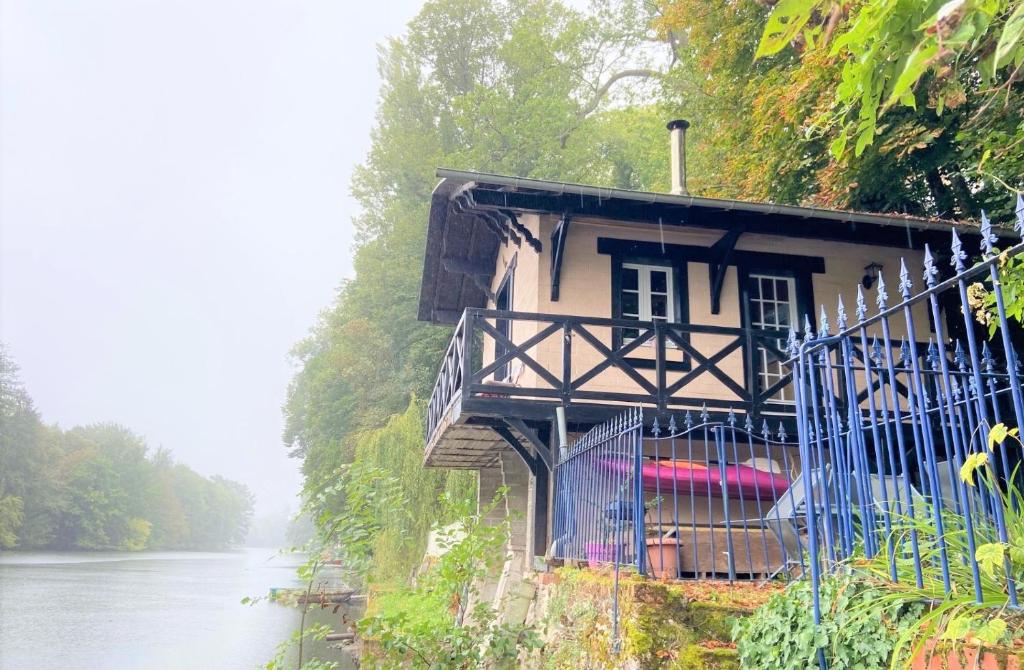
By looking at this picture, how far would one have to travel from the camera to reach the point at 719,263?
10.0 metres

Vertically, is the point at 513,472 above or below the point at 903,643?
above

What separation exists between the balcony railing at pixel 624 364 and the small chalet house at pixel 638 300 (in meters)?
0.02

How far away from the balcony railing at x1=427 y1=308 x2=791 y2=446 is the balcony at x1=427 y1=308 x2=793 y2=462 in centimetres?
1

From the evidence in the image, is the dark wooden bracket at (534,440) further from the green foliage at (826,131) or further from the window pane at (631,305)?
the green foliage at (826,131)

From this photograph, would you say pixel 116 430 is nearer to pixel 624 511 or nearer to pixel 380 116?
pixel 380 116

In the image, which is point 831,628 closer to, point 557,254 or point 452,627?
point 452,627

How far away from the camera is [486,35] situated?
3294 cm

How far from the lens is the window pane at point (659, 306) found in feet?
32.5

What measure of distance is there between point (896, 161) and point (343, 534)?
9.55 meters

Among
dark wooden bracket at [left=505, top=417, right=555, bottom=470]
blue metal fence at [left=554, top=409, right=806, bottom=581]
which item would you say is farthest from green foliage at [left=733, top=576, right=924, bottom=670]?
dark wooden bracket at [left=505, top=417, right=555, bottom=470]

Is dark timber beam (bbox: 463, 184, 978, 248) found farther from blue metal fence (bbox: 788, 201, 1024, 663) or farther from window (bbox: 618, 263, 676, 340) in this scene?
blue metal fence (bbox: 788, 201, 1024, 663)

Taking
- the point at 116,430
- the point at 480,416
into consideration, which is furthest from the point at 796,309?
the point at 116,430

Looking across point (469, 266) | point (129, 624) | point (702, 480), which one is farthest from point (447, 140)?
point (702, 480)

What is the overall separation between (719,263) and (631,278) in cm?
115
